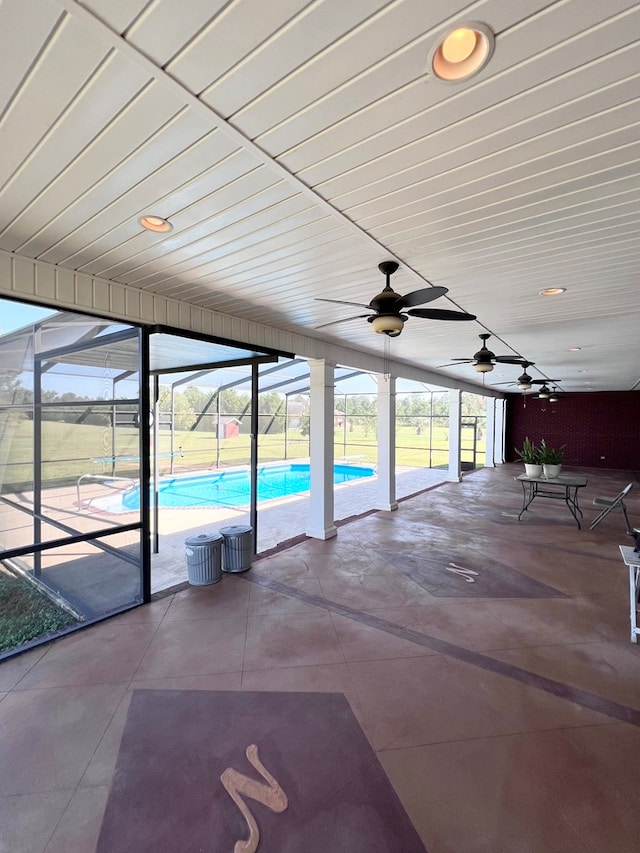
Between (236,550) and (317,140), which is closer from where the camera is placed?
(317,140)

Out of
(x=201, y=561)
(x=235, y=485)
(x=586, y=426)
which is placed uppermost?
(x=586, y=426)

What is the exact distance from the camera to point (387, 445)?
7.05m

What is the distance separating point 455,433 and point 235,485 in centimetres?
676

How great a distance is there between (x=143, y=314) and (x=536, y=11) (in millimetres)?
3133

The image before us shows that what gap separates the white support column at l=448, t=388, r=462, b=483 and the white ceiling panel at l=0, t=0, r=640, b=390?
24.4ft

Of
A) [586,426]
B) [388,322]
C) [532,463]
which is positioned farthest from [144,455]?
[586,426]

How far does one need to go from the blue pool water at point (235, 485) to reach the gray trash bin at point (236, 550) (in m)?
4.33

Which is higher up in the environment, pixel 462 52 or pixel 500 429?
pixel 462 52

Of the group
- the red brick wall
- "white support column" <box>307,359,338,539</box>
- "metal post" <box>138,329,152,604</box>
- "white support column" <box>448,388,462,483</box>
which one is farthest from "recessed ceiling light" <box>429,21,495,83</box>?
the red brick wall

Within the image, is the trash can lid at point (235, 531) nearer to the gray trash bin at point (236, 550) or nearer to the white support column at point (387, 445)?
the gray trash bin at point (236, 550)

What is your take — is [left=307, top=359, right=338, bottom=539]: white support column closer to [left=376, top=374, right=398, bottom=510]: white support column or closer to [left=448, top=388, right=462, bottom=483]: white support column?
[left=376, top=374, right=398, bottom=510]: white support column

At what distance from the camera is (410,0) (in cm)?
98

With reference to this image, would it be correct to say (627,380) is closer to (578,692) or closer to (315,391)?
(315,391)

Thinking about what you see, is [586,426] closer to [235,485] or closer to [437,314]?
[235,485]
